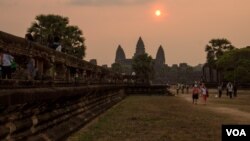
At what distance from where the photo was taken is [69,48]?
58.5 m

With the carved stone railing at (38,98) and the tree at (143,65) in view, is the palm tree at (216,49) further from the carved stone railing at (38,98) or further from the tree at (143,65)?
the carved stone railing at (38,98)

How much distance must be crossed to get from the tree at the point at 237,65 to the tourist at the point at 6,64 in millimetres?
83105

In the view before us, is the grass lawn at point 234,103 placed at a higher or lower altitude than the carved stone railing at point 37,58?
lower

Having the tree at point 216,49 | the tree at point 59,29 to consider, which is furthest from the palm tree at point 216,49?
the tree at point 59,29

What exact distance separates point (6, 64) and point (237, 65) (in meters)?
87.7

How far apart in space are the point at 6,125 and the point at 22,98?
51 centimetres

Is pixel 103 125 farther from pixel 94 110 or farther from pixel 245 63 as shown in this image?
pixel 245 63

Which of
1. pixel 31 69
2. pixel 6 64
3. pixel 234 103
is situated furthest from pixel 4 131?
pixel 234 103

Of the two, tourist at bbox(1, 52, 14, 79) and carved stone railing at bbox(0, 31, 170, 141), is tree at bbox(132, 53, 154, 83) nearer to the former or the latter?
carved stone railing at bbox(0, 31, 170, 141)

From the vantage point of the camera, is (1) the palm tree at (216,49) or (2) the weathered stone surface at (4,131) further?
(1) the palm tree at (216,49)

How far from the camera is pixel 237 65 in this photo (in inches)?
3622

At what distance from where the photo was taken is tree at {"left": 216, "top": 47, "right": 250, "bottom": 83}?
290 feet

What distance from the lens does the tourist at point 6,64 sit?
783 cm

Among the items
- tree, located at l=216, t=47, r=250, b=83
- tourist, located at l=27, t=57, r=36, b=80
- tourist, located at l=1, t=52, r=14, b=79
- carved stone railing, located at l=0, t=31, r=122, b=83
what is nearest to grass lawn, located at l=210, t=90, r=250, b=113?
carved stone railing, located at l=0, t=31, r=122, b=83
